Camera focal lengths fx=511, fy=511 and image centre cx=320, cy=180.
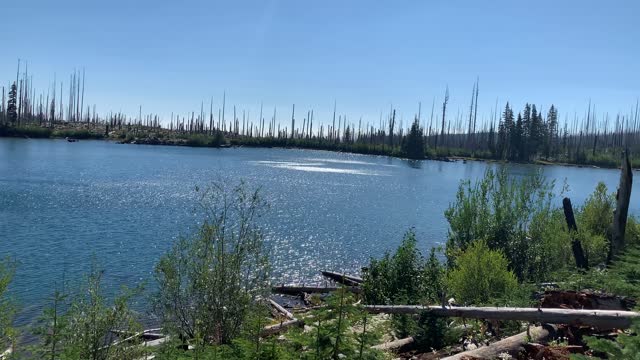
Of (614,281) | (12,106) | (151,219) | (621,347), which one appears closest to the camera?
(621,347)

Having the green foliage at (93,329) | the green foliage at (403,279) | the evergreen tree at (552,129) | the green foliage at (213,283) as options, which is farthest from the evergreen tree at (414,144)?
the green foliage at (93,329)

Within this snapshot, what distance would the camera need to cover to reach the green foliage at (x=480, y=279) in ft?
41.2

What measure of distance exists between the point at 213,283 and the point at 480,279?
257 inches

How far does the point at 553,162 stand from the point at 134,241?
468 ft

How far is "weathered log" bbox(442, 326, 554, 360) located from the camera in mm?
8156

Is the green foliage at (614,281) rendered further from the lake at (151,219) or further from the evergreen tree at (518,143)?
the evergreen tree at (518,143)

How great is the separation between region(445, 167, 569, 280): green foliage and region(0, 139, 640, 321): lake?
7.86 m

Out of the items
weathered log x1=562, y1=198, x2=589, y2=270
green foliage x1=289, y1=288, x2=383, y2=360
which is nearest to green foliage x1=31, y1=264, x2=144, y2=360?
green foliage x1=289, y1=288, x2=383, y2=360

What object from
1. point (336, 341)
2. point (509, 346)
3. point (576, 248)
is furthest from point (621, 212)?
point (336, 341)

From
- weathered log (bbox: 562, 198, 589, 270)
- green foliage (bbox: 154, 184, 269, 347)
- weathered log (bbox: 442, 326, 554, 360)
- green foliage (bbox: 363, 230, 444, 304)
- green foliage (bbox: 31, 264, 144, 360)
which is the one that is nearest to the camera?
green foliage (bbox: 31, 264, 144, 360)

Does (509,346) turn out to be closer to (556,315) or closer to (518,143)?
(556,315)

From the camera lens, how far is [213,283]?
11.2m

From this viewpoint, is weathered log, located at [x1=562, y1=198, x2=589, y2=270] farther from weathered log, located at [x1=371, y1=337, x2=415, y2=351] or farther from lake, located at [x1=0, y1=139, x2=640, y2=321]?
lake, located at [x1=0, y1=139, x2=640, y2=321]

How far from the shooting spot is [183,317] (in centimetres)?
1168
